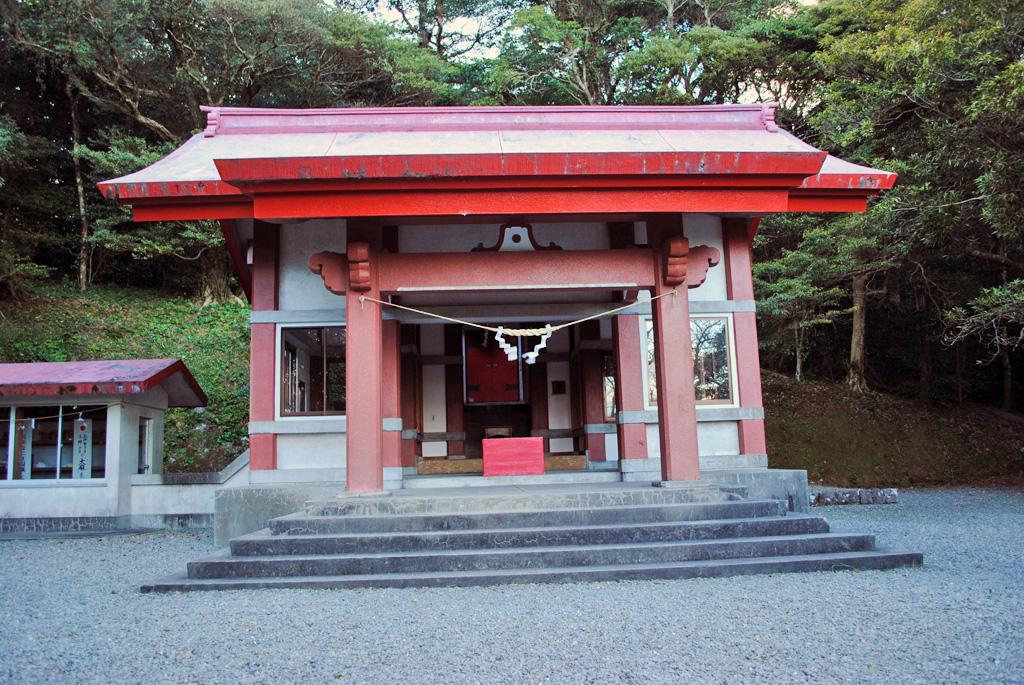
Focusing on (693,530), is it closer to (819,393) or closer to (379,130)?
(379,130)

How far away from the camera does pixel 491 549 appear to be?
202 inches

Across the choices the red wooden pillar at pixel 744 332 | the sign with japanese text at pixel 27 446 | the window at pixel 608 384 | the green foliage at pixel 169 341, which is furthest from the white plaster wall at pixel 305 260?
the green foliage at pixel 169 341

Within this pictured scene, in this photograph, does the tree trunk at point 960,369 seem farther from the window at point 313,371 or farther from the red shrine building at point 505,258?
the window at point 313,371

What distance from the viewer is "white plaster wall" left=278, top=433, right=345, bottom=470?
7539mm

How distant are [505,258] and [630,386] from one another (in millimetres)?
2379

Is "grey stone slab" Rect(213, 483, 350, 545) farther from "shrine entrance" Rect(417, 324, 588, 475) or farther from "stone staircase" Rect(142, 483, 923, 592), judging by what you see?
"shrine entrance" Rect(417, 324, 588, 475)

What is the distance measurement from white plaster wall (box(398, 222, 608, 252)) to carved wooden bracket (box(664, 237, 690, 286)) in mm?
1727

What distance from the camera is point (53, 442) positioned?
9.16m

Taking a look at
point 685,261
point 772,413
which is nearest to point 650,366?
point 685,261

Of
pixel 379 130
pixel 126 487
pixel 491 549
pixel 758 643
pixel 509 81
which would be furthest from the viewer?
pixel 509 81

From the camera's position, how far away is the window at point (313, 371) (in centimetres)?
770

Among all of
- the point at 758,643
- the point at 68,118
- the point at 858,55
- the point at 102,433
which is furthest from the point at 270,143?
the point at 68,118

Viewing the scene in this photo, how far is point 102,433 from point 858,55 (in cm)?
1400

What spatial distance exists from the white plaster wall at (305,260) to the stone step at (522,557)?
335cm
